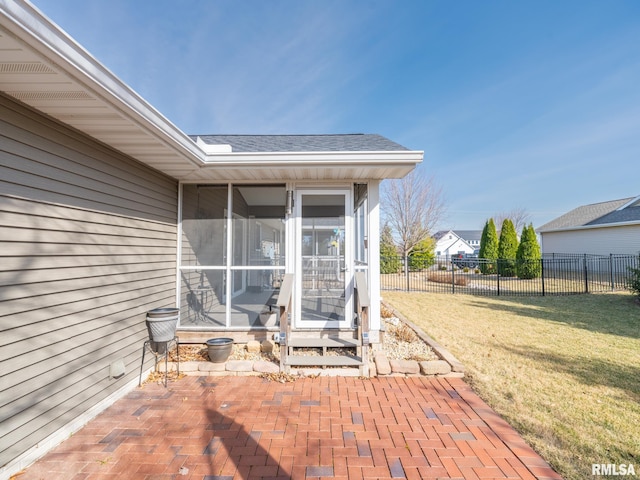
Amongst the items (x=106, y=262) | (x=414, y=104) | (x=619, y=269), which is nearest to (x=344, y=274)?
(x=106, y=262)

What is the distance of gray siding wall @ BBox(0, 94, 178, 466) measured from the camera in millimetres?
2057

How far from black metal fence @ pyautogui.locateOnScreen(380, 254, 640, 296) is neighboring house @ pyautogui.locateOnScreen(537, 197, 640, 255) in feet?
3.50

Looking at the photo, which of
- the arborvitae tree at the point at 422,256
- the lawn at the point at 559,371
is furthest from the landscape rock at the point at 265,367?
the arborvitae tree at the point at 422,256

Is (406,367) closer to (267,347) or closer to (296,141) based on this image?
(267,347)

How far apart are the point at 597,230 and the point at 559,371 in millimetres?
17186

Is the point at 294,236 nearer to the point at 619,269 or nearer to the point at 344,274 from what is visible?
the point at 344,274

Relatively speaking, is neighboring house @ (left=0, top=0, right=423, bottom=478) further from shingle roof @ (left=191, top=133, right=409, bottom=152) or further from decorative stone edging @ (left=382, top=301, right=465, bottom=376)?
decorative stone edging @ (left=382, top=301, right=465, bottom=376)

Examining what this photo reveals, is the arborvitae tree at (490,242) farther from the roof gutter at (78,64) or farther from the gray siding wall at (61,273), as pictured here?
the roof gutter at (78,64)

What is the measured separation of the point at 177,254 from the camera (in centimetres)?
442

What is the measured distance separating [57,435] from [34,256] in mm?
1438

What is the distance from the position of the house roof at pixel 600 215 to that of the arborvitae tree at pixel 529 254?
3.80m

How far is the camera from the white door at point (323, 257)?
4.38 meters

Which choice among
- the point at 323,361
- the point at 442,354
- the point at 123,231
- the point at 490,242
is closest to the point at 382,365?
the point at 323,361

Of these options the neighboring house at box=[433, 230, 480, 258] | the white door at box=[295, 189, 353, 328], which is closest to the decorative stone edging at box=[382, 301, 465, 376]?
the white door at box=[295, 189, 353, 328]
